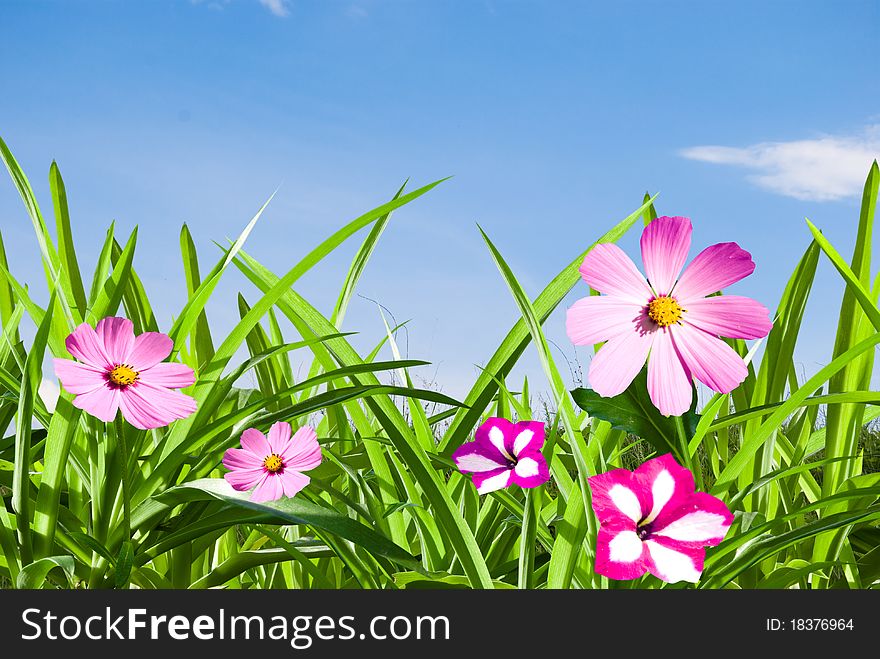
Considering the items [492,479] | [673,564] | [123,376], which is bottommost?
[673,564]

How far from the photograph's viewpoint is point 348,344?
2.98ft

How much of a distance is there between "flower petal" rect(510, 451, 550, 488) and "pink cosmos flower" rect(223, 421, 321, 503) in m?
0.25

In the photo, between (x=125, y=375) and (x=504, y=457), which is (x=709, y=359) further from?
(x=125, y=375)

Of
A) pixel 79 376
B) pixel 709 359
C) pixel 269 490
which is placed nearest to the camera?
pixel 709 359

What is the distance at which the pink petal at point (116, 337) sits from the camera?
756 millimetres

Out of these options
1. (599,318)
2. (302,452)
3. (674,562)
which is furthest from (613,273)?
(302,452)

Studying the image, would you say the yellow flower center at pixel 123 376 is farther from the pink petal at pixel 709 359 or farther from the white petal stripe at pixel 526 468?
the pink petal at pixel 709 359

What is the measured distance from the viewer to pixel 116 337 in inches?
30.1

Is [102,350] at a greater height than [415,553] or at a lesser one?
greater

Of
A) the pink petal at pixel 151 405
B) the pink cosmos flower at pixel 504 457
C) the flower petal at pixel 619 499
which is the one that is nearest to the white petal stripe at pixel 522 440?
the pink cosmos flower at pixel 504 457

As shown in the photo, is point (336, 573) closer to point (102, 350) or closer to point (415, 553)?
point (415, 553)

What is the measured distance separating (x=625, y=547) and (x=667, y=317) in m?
0.22
